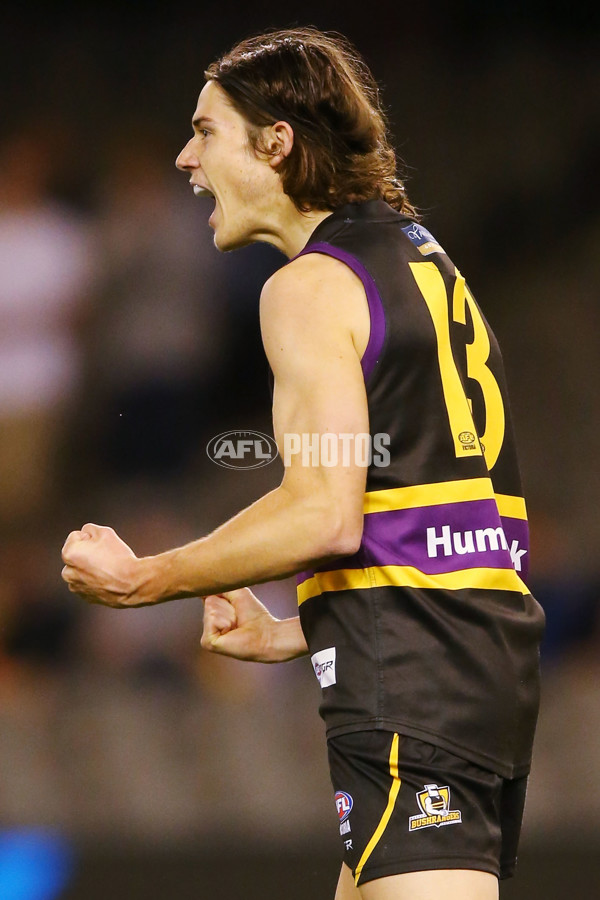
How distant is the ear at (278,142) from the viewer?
153 cm

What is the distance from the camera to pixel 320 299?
1311mm

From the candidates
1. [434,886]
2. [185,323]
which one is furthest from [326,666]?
[185,323]

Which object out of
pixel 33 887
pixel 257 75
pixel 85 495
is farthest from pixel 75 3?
pixel 33 887

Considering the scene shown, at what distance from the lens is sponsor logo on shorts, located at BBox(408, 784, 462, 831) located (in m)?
1.27

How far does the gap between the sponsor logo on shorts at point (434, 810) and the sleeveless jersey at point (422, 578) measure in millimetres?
50

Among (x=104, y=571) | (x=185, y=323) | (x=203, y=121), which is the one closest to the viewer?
(x=104, y=571)

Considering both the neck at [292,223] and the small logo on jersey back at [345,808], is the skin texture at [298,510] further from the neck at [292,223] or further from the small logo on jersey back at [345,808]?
the neck at [292,223]

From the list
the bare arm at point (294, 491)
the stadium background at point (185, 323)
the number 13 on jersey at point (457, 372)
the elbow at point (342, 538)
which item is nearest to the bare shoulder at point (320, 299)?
the bare arm at point (294, 491)

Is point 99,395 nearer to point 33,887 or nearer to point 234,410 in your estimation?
point 234,410

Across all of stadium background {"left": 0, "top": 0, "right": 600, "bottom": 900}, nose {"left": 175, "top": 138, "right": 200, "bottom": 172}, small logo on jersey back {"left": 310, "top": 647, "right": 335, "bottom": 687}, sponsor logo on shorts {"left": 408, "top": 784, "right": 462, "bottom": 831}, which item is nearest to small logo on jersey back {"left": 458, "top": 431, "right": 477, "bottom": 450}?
small logo on jersey back {"left": 310, "top": 647, "right": 335, "bottom": 687}

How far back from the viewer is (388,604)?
1326mm

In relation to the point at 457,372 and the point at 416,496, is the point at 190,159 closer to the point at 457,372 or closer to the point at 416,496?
the point at 457,372

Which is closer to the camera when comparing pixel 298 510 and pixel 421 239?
pixel 298 510

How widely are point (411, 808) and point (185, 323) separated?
2208mm
